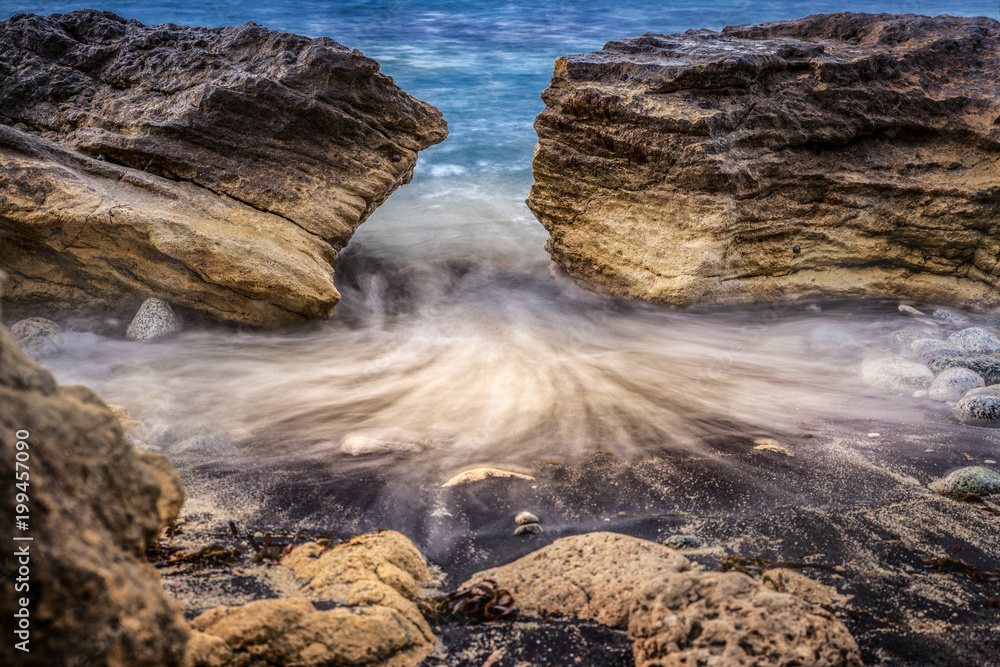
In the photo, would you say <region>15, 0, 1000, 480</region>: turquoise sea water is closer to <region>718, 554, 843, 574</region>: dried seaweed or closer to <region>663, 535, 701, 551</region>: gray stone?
<region>663, 535, 701, 551</region>: gray stone

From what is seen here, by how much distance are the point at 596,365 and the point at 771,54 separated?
10.1 feet

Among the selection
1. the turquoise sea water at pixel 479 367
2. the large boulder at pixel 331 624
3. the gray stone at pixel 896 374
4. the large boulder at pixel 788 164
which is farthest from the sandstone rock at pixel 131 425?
the gray stone at pixel 896 374

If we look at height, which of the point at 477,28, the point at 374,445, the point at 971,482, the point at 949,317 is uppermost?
the point at 477,28

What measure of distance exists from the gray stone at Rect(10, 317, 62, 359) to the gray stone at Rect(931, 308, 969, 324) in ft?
22.9

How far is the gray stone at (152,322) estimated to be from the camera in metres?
4.92

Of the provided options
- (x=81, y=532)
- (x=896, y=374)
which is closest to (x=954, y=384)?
Result: (x=896, y=374)

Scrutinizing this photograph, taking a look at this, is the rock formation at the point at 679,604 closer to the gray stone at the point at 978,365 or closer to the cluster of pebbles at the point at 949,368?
the cluster of pebbles at the point at 949,368

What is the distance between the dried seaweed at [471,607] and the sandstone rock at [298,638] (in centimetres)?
22

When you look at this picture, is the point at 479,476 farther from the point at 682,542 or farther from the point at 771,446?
the point at 771,446

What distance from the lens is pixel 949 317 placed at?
5508mm

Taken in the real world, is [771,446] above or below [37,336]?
below

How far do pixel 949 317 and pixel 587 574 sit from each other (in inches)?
193

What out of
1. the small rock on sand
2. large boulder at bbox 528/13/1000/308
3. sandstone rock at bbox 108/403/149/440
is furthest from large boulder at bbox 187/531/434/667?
large boulder at bbox 528/13/1000/308

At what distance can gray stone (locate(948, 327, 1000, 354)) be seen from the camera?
4727mm
